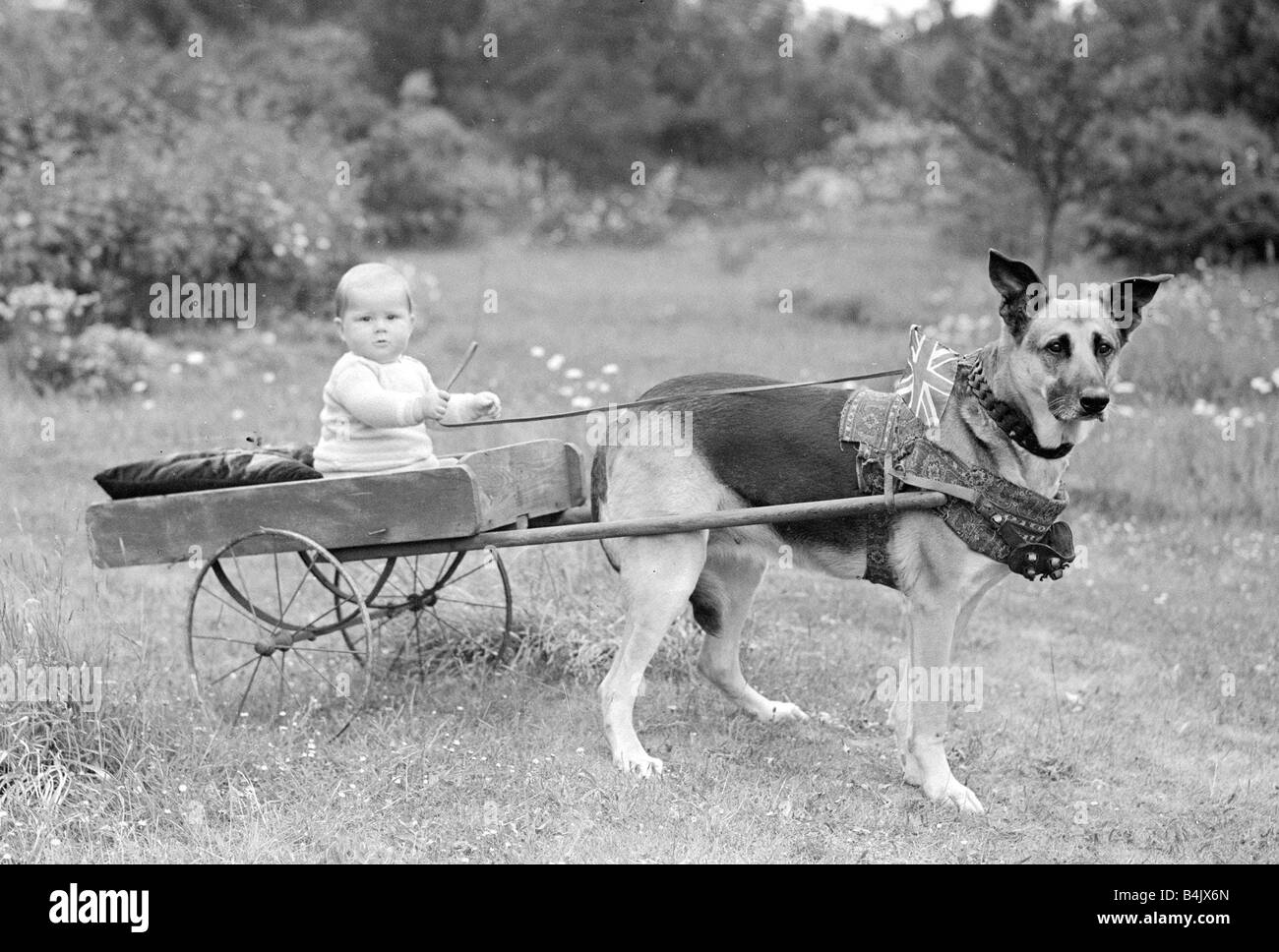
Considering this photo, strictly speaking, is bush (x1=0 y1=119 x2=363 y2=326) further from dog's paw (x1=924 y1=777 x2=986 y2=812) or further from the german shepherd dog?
dog's paw (x1=924 y1=777 x2=986 y2=812)

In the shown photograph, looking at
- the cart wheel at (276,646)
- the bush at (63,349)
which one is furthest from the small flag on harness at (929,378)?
the bush at (63,349)

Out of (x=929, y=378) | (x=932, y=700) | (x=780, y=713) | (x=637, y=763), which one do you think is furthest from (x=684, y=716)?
(x=929, y=378)

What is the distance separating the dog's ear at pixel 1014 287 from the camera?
187 inches

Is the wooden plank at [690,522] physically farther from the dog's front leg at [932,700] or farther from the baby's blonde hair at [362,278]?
the baby's blonde hair at [362,278]

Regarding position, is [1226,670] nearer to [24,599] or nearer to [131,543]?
[131,543]

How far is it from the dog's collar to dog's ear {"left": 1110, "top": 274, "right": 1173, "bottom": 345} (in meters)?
0.43

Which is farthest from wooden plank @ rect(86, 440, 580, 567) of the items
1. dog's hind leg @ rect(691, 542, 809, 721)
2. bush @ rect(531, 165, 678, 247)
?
bush @ rect(531, 165, 678, 247)

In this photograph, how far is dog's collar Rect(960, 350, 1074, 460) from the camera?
16.1 feet

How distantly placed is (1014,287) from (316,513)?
2697 millimetres

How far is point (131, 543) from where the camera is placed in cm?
521

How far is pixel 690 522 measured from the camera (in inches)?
195

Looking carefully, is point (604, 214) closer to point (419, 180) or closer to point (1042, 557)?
point (419, 180)
